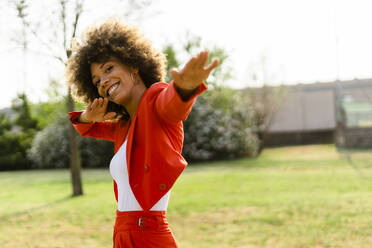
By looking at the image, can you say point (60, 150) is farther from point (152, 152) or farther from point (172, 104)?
point (172, 104)

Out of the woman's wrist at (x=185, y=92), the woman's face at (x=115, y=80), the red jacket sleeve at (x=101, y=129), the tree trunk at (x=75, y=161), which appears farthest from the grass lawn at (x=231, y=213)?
the woman's wrist at (x=185, y=92)

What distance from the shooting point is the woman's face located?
199cm

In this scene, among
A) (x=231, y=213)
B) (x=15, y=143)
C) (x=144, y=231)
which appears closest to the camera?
(x=144, y=231)

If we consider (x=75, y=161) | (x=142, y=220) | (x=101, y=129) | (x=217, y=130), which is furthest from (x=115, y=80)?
(x=217, y=130)

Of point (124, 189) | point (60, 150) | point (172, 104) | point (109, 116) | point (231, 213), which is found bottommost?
point (60, 150)

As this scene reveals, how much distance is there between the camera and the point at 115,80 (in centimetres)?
201

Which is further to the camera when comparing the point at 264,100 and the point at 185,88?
the point at 264,100

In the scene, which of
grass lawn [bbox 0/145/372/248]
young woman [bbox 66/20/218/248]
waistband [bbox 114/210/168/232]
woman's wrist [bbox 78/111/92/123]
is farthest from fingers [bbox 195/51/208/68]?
grass lawn [bbox 0/145/372/248]

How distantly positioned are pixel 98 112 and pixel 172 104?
693 mm

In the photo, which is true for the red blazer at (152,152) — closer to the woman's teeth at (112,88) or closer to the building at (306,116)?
the woman's teeth at (112,88)

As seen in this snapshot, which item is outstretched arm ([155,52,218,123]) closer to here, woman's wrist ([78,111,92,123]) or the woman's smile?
the woman's smile

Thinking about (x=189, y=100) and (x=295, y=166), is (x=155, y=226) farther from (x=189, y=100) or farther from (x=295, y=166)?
(x=295, y=166)

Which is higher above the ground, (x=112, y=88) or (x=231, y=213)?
(x=112, y=88)

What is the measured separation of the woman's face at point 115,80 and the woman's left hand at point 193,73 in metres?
0.58
